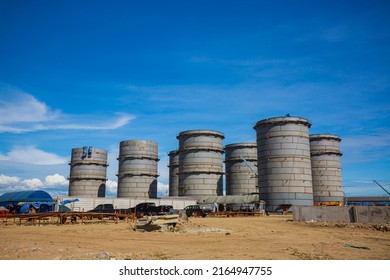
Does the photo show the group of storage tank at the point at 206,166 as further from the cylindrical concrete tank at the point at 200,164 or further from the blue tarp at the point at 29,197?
the blue tarp at the point at 29,197

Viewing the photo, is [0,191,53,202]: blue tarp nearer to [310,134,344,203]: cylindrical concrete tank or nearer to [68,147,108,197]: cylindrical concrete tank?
[68,147,108,197]: cylindrical concrete tank

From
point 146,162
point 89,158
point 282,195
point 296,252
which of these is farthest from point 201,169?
point 296,252

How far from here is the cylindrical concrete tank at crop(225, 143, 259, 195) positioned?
68.1 metres

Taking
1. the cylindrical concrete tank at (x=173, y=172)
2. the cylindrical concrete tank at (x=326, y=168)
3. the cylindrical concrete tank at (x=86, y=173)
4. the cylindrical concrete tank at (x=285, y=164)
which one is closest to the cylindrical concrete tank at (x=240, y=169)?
the cylindrical concrete tank at (x=326, y=168)

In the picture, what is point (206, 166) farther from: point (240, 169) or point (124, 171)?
point (124, 171)

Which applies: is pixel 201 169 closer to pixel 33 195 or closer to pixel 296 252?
pixel 33 195

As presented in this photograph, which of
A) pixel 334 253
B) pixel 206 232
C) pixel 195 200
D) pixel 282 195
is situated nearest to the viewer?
pixel 334 253

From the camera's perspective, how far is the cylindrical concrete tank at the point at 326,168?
205 feet

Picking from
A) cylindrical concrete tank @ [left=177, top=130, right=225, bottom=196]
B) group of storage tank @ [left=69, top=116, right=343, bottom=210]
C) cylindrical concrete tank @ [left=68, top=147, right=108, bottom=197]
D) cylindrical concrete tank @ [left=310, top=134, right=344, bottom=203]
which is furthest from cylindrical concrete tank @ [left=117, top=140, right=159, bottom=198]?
cylindrical concrete tank @ [left=310, top=134, right=344, bottom=203]

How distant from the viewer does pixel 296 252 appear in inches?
434

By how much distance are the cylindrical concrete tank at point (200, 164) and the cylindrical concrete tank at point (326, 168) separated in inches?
735

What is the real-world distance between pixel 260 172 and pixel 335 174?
19.4 meters

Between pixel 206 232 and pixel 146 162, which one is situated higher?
pixel 146 162
